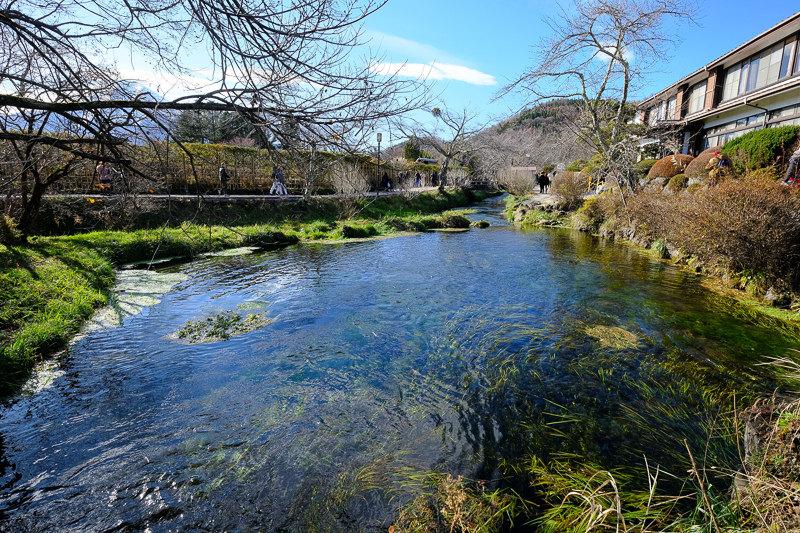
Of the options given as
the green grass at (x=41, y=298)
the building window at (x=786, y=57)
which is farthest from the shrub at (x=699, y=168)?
the green grass at (x=41, y=298)

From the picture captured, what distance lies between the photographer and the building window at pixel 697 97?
90.2 ft

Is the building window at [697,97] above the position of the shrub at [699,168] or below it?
above

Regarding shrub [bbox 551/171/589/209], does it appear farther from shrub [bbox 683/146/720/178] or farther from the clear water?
the clear water

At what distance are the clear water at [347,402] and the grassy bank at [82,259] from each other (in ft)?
1.80

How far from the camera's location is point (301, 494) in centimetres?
338

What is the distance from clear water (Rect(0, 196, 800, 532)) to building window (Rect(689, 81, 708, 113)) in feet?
86.1

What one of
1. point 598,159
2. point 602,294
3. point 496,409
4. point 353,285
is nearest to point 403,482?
point 496,409

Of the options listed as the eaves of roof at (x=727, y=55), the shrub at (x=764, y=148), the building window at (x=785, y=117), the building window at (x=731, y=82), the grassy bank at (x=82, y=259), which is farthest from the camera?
the building window at (x=731, y=82)

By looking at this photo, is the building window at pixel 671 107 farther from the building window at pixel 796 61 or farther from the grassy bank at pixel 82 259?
the grassy bank at pixel 82 259

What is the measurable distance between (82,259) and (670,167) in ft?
76.4

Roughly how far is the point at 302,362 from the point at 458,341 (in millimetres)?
2475

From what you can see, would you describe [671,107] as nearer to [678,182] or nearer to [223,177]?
[678,182]

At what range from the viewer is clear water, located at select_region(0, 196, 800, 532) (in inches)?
132

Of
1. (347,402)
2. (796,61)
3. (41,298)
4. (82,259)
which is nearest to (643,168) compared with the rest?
(796,61)
